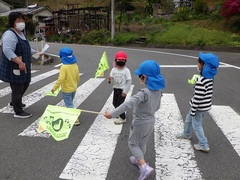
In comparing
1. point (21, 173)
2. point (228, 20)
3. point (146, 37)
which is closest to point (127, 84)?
point (21, 173)

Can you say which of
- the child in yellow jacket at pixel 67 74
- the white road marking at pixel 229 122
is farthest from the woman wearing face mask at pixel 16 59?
the white road marking at pixel 229 122

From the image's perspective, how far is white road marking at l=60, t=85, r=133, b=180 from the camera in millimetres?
3164

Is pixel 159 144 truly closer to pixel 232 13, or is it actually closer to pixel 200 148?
pixel 200 148

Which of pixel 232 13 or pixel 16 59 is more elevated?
pixel 232 13

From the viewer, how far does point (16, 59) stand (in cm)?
460

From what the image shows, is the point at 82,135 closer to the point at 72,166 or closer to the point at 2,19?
the point at 72,166

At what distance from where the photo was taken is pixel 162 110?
5539 millimetres

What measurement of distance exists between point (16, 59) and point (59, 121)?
6.47 ft

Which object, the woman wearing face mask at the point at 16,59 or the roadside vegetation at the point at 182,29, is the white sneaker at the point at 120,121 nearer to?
the woman wearing face mask at the point at 16,59

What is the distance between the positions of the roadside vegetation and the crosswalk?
12445 mm

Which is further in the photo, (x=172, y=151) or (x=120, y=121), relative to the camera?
(x=120, y=121)

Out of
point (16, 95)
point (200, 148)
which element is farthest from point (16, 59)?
point (200, 148)

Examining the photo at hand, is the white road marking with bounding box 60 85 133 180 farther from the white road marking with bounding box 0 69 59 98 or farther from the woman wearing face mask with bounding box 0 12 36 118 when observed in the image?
the white road marking with bounding box 0 69 59 98

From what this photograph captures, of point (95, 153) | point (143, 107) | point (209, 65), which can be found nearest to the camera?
point (143, 107)
